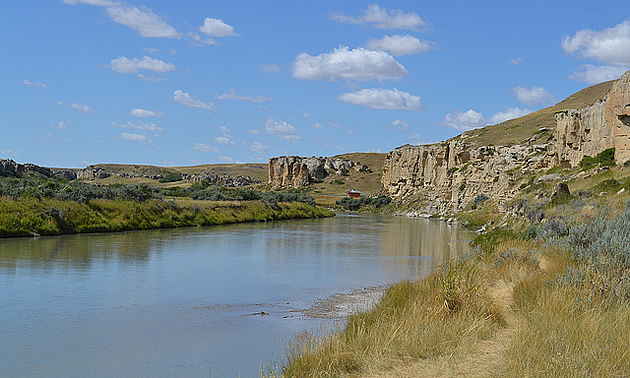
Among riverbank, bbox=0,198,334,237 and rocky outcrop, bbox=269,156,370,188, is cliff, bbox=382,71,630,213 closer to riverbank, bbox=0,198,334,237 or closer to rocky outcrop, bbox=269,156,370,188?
riverbank, bbox=0,198,334,237

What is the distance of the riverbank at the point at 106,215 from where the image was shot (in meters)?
25.4

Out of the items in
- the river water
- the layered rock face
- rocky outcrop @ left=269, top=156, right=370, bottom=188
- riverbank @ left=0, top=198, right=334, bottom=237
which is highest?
rocky outcrop @ left=269, top=156, right=370, bottom=188

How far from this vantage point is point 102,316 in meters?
11.1

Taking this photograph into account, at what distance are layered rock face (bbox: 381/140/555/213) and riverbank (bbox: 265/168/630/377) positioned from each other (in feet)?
104

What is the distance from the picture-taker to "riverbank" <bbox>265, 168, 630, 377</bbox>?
5.49m

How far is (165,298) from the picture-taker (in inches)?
515

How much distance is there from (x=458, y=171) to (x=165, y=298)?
52.8m

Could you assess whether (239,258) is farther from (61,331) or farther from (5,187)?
(5,187)

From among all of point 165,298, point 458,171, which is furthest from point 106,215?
point 458,171

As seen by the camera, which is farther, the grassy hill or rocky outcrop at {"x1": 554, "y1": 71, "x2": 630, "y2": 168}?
the grassy hill

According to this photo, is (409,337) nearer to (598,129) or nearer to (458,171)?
(598,129)

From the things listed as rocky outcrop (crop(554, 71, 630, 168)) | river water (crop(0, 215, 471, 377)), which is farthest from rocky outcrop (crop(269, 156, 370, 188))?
river water (crop(0, 215, 471, 377))

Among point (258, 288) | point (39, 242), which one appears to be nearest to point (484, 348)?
point (258, 288)

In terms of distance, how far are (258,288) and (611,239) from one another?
820 cm
